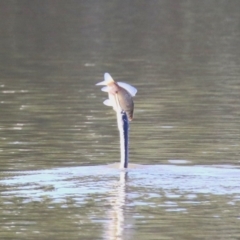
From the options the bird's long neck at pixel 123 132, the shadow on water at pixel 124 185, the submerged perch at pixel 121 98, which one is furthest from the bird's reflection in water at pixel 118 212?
the submerged perch at pixel 121 98

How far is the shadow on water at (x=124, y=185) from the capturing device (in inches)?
385

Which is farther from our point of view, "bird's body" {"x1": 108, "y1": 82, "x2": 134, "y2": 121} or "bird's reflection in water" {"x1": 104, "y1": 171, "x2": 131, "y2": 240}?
"bird's body" {"x1": 108, "y1": 82, "x2": 134, "y2": 121}

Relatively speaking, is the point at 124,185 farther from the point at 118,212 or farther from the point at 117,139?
the point at 117,139

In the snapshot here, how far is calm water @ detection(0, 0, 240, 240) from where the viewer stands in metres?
9.41

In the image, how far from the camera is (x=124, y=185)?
411 inches

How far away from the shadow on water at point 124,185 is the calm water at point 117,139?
12mm

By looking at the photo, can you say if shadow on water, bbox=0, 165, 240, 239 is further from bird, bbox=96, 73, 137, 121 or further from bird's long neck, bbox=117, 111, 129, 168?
bird, bbox=96, 73, 137, 121

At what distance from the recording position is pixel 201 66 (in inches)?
917

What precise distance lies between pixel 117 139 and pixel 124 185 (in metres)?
3.47

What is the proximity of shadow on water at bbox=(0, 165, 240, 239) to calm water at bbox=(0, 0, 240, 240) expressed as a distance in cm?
1

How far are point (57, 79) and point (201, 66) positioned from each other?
3.80m

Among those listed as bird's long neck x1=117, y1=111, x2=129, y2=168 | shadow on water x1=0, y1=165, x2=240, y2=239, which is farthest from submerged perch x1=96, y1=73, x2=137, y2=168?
shadow on water x1=0, y1=165, x2=240, y2=239

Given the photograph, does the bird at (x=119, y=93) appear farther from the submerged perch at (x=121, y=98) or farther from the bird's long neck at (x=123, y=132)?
the bird's long neck at (x=123, y=132)

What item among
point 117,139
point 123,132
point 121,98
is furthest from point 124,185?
point 117,139
